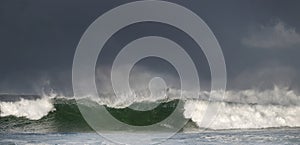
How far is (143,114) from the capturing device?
96.4ft

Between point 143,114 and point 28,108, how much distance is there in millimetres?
5942

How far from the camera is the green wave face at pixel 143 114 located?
27891 millimetres

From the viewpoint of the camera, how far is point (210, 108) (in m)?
32.0

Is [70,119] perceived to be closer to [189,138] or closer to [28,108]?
[28,108]

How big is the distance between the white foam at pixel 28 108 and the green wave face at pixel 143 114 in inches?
127

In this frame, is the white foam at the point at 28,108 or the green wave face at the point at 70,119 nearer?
the green wave face at the point at 70,119

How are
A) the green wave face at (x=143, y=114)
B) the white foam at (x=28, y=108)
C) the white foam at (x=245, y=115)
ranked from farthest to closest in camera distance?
the white foam at (x=245, y=115), the green wave face at (x=143, y=114), the white foam at (x=28, y=108)

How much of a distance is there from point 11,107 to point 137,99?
6.85m

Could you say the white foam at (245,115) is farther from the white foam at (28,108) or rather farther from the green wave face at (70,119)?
the white foam at (28,108)

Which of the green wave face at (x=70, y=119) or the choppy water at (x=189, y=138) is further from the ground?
the green wave face at (x=70, y=119)

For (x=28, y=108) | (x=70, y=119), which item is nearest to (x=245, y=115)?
(x=70, y=119)

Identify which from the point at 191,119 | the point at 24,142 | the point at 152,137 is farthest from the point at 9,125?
the point at 191,119

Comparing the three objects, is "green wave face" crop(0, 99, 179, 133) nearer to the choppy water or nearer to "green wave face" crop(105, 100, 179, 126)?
"green wave face" crop(105, 100, 179, 126)

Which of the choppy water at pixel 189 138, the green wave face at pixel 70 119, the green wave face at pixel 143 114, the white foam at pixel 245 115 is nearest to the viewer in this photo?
the choppy water at pixel 189 138
